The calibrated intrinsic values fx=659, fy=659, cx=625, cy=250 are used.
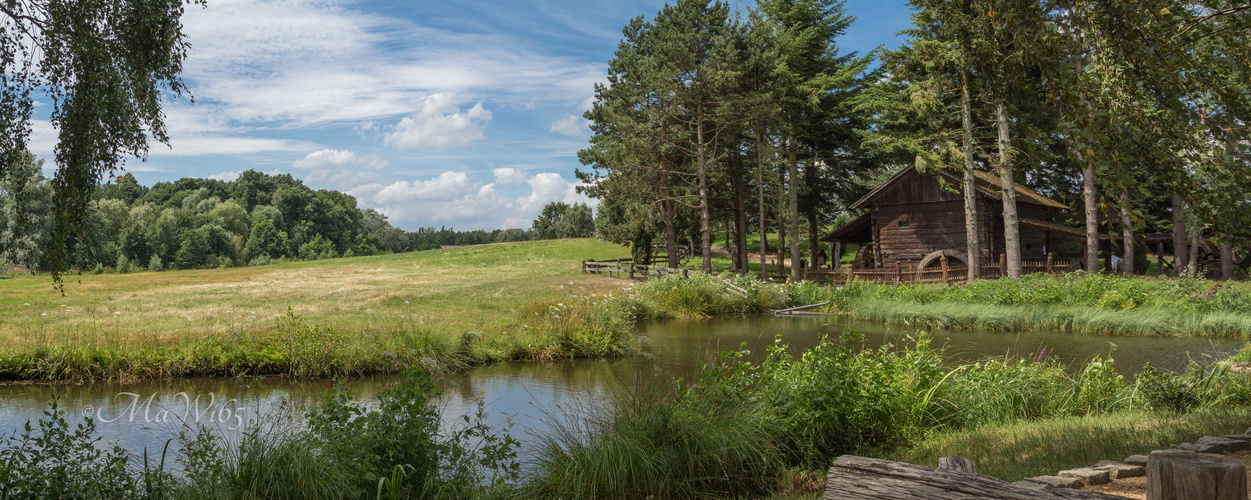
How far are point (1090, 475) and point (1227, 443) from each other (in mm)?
1357

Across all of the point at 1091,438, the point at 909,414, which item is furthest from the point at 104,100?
the point at 1091,438

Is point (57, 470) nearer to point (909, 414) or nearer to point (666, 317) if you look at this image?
point (909, 414)

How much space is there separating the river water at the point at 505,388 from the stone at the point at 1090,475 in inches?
125

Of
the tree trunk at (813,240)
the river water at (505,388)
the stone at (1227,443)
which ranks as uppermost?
the tree trunk at (813,240)

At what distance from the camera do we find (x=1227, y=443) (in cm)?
496

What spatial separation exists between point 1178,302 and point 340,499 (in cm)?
1898

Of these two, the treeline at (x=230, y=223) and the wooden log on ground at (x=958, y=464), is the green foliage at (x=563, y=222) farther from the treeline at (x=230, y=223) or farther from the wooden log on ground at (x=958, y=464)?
the wooden log on ground at (x=958, y=464)

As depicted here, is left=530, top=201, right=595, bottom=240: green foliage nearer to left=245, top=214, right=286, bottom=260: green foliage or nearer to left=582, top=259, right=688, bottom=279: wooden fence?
left=245, top=214, right=286, bottom=260: green foliage

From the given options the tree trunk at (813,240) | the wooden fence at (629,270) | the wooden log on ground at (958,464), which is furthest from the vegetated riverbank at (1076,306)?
the wooden log on ground at (958,464)

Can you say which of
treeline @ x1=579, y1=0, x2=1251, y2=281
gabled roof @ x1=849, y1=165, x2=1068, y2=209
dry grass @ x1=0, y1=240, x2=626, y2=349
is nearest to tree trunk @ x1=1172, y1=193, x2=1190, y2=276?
treeline @ x1=579, y1=0, x2=1251, y2=281

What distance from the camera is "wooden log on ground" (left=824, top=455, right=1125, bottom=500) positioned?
2.67 meters

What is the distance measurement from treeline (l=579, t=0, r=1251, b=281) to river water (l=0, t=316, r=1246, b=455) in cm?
290

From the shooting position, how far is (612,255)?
174ft

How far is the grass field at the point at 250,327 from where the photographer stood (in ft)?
39.0
